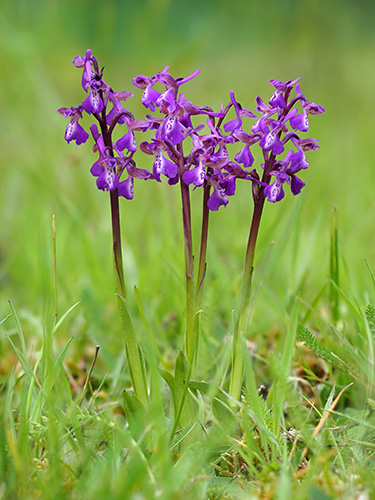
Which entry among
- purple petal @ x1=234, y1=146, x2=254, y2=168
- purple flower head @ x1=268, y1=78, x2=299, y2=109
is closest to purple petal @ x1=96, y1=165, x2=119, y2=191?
purple petal @ x1=234, y1=146, x2=254, y2=168

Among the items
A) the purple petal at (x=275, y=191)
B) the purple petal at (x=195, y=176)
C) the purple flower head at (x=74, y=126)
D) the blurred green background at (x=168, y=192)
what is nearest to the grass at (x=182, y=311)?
the blurred green background at (x=168, y=192)

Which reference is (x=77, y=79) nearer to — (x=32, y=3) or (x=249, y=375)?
(x=32, y=3)

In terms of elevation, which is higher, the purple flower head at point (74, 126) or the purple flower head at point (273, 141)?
the purple flower head at point (74, 126)

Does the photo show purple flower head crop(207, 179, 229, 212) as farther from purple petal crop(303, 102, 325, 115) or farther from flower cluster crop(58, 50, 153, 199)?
purple petal crop(303, 102, 325, 115)

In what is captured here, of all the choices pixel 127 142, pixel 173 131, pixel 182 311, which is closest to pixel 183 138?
pixel 173 131

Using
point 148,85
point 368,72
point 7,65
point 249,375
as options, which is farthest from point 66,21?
point 249,375

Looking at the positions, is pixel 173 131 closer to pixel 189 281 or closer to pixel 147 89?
pixel 147 89

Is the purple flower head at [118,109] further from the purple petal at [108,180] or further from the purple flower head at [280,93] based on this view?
the purple flower head at [280,93]
